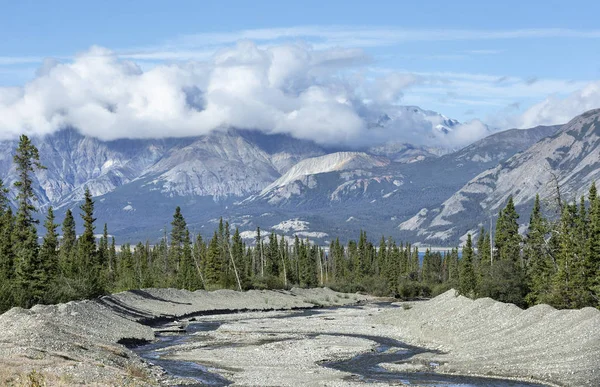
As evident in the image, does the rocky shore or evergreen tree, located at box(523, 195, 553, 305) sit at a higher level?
evergreen tree, located at box(523, 195, 553, 305)

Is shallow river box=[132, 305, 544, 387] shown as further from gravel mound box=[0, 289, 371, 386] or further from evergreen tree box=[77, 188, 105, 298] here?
evergreen tree box=[77, 188, 105, 298]

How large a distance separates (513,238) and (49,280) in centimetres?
6981

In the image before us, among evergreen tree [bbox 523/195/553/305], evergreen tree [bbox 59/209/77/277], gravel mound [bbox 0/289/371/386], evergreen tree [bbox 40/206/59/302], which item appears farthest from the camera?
evergreen tree [bbox 59/209/77/277]

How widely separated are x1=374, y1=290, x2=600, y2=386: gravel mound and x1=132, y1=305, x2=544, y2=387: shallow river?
2225 millimetres

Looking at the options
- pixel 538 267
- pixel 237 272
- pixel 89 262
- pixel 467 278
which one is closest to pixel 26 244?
pixel 89 262

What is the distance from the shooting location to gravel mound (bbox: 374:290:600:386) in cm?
4919

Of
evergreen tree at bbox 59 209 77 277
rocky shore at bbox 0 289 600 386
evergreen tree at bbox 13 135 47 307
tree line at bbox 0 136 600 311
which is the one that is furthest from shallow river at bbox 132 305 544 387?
evergreen tree at bbox 59 209 77 277

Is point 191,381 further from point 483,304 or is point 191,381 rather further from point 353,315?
point 353,315

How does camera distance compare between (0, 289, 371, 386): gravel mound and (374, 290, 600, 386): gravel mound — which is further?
(374, 290, 600, 386): gravel mound

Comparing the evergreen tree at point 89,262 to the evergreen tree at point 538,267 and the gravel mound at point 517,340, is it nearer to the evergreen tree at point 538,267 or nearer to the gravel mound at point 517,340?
the gravel mound at point 517,340

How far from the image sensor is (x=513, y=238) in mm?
121625

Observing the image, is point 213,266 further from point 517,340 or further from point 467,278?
point 517,340

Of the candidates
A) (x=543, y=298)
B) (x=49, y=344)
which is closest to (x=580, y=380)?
(x=49, y=344)

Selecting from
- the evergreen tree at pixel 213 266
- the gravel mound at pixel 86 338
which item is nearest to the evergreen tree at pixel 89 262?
the gravel mound at pixel 86 338
